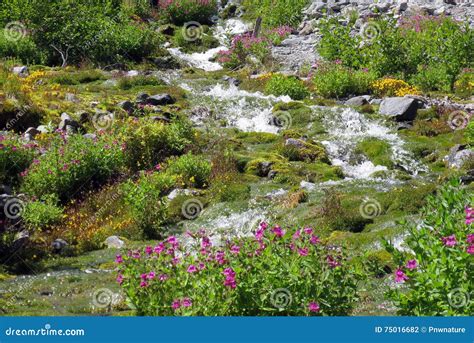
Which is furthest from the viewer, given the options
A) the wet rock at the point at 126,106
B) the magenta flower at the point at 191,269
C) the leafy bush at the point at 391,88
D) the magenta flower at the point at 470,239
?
the leafy bush at the point at 391,88

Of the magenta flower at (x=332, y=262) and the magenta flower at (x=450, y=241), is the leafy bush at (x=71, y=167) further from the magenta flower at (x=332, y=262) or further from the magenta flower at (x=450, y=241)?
the magenta flower at (x=450, y=241)

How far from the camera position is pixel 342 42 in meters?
30.2

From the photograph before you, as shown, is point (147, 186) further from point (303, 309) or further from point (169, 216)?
point (303, 309)

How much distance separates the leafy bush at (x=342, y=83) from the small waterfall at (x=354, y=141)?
7.77 feet

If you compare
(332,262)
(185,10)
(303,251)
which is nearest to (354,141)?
(332,262)

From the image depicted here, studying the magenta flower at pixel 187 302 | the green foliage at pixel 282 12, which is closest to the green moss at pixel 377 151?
the magenta flower at pixel 187 302

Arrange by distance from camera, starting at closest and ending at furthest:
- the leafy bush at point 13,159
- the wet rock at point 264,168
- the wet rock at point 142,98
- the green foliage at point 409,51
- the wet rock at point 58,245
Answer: the wet rock at point 58,245, the leafy bush at point 13,159, the wet rock at point 264,168, the wet rock at point 142,98, the green foliage at point 409,51

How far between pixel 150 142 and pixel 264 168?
333cm

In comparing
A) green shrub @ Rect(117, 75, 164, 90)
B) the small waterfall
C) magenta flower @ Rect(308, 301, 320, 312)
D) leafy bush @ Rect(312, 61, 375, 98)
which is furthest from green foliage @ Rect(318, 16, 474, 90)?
magenta flower @ Rect(308, 301, 320, 312)

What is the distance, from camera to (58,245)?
1360 centimetres

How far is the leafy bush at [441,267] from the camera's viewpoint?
653cm

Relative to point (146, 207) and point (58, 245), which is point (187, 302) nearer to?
point (58, 245)

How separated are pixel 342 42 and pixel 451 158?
13357 millimetres

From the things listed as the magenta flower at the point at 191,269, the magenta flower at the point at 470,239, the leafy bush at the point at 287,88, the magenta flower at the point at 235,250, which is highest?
the magenta flower at the point at 470,239
